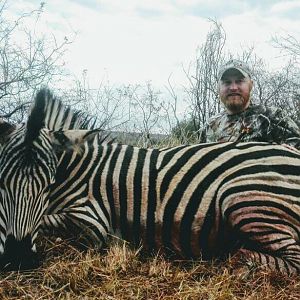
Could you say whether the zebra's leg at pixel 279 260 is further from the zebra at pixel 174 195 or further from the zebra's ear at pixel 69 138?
the zebra's ear at pixel 69 138

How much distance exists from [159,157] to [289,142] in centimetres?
173

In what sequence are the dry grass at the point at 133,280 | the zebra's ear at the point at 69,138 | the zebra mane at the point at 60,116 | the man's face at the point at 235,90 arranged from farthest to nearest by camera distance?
1. the man's face at the point at 235,90
2. the zebra mane at the point at 60,116
3. the zebra's ear at the point at 69,138
4. the dry grass at the point at 133,280

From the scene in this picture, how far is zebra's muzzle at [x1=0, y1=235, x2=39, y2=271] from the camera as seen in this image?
2346 mm

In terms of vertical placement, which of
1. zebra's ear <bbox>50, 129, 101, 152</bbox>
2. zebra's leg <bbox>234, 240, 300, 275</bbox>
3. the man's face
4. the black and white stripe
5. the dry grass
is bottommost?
the dry grass

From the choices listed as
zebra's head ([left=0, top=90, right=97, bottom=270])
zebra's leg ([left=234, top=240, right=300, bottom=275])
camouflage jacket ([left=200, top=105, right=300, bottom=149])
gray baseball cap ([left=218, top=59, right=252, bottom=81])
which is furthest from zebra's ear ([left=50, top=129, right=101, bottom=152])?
gray baseball cap ([left=218, top=59, right=252, bottom=81])

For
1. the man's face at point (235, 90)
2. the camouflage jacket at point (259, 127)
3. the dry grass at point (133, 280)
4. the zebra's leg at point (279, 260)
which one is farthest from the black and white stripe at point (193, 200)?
the man's face at point (235, 90)

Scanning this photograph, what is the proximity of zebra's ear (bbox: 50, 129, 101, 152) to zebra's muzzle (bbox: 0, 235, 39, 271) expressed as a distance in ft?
1.92

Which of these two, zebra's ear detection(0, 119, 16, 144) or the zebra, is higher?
zebra's ear detection(0, 119, 16, 144)

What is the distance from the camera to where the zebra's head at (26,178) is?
7.77ft

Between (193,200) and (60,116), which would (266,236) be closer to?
(193,200)

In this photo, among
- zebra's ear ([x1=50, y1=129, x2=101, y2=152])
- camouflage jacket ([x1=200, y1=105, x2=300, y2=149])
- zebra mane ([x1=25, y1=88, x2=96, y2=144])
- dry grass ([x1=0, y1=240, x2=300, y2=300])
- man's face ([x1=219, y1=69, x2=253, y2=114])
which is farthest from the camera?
man's face ([x1=219, y1=69, x2=253, y2=114])

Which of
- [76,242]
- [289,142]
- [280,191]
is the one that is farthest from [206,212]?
[289,142]

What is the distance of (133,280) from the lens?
2.42m

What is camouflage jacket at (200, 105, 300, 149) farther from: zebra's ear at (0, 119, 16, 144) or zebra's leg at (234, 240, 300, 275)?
zebra's ear at (0, 119, 16, 144)
